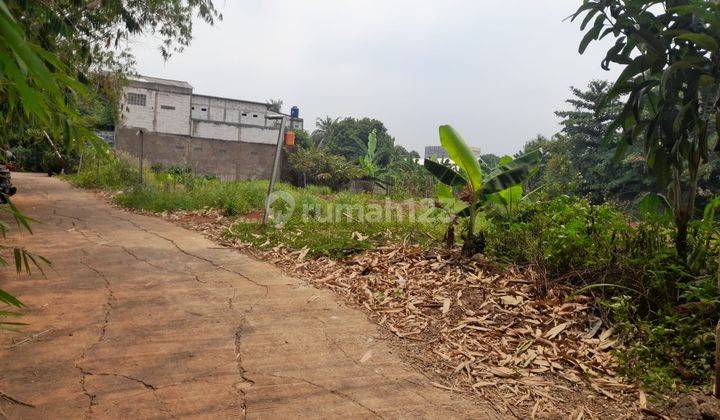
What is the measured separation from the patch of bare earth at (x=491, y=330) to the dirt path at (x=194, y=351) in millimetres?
262

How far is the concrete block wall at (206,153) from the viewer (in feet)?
73.6

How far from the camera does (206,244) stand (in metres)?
6.48

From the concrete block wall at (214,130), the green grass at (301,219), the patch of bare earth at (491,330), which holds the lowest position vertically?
the patch of bare earth at (491,330)

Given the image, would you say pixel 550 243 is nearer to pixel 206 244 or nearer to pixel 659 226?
pixel 659 226

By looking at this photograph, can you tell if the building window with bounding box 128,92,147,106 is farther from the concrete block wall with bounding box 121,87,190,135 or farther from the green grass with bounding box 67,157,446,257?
the green grass with bounding box 67,157,446,257

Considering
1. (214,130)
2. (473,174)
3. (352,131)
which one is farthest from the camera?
(352,131)

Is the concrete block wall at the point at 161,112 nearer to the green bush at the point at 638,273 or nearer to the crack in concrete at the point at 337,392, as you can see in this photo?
the green bush at the point at 638,273

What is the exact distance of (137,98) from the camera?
2664 centimetres

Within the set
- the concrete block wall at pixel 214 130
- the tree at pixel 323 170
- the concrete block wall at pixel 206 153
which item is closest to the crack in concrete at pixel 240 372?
the tree at pixel 323 170

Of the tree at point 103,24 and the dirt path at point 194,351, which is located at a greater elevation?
the tree at point 103,24

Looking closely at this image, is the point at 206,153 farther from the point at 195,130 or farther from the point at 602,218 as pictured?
the point at 602,218

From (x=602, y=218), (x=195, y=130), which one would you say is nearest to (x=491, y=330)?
(x=602, y=218)

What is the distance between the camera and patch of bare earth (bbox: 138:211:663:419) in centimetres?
259

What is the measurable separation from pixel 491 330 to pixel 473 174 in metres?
2.12
